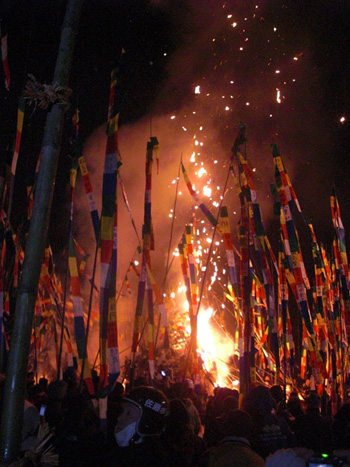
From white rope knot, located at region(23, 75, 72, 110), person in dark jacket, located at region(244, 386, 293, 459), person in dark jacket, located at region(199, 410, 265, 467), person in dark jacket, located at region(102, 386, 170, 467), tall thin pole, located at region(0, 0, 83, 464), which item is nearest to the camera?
tall thin pole, located at region(0, 0, 83, 464)

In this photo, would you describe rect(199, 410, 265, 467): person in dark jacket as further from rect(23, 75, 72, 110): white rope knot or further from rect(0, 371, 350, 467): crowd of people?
rect(23, 75, 72, 110): white rope knot

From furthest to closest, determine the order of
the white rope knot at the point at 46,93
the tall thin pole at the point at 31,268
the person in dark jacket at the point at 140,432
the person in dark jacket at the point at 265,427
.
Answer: the person in dark jacket at the point at 265,427
the white rope knot at the point at 46,93
the person in dark jacket at the point at 140,432
the tall thin pole at the point at 31,268

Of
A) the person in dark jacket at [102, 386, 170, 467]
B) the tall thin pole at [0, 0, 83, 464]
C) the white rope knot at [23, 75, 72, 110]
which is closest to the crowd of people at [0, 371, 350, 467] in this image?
the person in dark jacket at [102, 386, 170, 467]

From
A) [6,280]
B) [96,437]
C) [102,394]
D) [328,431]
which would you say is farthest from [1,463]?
[6,280]

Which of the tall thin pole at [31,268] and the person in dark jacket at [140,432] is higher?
the tall thin pole at [31,268]

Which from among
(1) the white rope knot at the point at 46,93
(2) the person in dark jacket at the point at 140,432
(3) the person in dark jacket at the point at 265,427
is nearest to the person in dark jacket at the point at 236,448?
(2) the person in dark jacket at the point at 140,432

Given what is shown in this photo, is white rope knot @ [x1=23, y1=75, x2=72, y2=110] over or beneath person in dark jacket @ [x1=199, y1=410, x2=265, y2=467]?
over

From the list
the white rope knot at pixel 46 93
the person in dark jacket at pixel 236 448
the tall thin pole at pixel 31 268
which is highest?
the white rope knot at pixel 46 93

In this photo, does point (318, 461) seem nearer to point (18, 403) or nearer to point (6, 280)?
point (18, 403)

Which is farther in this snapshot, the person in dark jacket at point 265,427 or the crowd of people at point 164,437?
the person in dark jacket at point 265,427

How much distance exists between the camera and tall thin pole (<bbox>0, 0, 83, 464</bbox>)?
2.32 metres

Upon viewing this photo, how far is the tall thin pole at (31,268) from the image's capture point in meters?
2.32

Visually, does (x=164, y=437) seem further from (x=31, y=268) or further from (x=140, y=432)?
(x=31, y=268)

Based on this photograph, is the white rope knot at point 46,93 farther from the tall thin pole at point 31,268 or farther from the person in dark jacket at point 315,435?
the person in dark jacket at point 315,435
